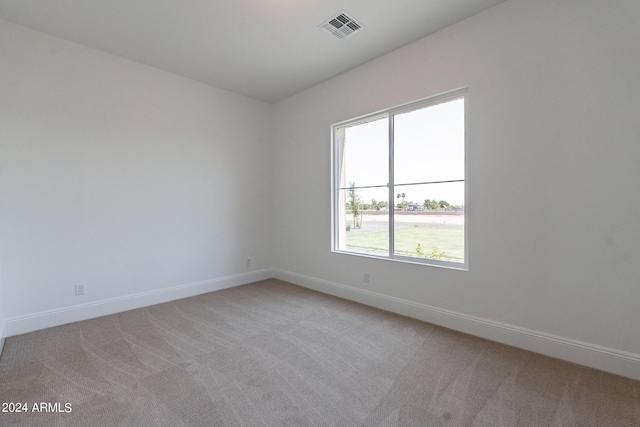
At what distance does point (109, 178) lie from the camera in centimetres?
344

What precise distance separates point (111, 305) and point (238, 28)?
3531 millimetres

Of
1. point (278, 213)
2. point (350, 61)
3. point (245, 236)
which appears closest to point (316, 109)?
point (350, 61)

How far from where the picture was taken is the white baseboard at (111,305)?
2.90 metres

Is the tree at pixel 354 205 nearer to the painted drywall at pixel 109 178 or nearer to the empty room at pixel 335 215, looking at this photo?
the empty room at pixel 335 215

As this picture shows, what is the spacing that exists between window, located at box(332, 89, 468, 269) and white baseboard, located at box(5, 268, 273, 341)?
6.43 feet

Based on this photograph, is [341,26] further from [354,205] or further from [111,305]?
[111,305]

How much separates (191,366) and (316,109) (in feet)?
12.1

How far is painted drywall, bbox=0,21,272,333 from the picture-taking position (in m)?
2.89

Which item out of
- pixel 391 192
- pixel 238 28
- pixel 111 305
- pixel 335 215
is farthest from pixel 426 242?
pixel 111 305

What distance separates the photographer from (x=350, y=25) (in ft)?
9.52

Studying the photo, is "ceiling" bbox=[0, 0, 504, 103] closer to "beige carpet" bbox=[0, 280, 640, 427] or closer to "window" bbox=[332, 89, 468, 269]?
"window" bbox=[332, 89, 468, 269]

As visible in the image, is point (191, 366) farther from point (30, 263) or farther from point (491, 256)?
point (491, 256)

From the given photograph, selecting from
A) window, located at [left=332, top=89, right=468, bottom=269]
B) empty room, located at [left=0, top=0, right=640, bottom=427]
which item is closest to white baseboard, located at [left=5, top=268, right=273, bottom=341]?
empty room, located at [left=0, top=0, right=640, bottom=427]

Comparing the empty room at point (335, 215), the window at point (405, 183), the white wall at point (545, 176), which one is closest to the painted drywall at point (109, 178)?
the empty room at point (335, 215)
